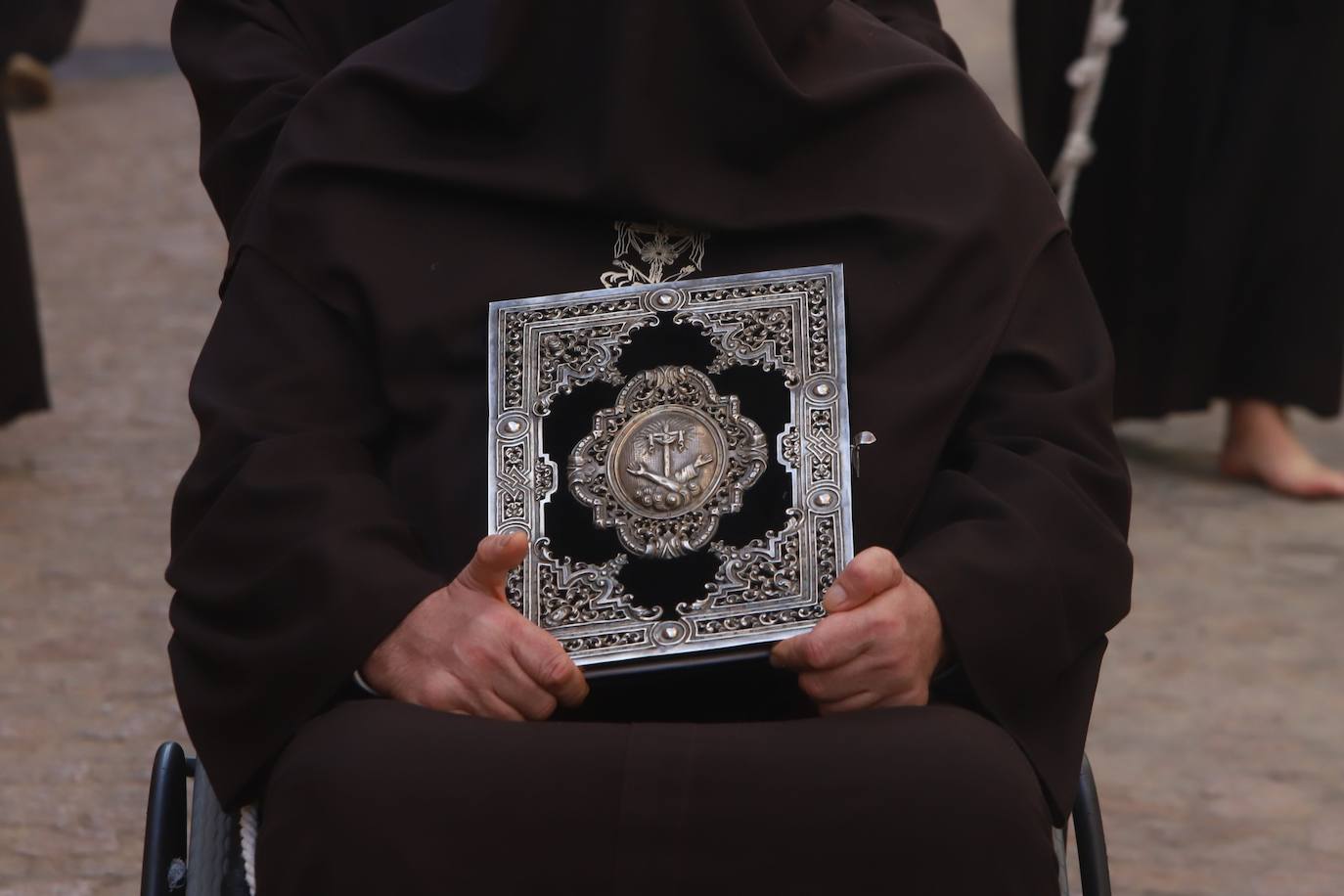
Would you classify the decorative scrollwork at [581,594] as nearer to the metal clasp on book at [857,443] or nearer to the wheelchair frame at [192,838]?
the metal clasp on book at [857,443]

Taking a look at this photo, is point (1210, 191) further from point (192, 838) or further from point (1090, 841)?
point (192, 838)

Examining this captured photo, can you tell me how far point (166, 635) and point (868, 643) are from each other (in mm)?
2423

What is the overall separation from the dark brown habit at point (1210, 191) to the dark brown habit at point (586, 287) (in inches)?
95.0

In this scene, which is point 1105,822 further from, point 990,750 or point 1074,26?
point 1074,26

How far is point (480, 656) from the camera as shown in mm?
1944

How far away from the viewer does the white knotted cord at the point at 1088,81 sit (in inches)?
172

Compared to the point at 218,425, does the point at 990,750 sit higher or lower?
lower

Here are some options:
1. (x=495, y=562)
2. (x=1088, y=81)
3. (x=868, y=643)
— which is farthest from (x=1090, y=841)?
(x=1088, y=81)

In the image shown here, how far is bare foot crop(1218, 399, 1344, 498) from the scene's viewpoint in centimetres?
468

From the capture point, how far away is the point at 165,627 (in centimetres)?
403

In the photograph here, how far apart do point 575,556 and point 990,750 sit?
484 millimetres

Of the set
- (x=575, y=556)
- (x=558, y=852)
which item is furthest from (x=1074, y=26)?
(x=558, y=852)

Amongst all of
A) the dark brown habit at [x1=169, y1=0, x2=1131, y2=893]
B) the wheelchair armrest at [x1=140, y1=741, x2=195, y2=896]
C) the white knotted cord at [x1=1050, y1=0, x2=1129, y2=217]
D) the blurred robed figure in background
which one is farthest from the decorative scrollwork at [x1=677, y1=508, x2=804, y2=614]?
the blurred robed figure in background

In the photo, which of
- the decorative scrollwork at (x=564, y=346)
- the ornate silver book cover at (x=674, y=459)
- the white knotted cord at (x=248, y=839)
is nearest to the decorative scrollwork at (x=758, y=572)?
the ornate silver book cover at (x=674, y=459)
